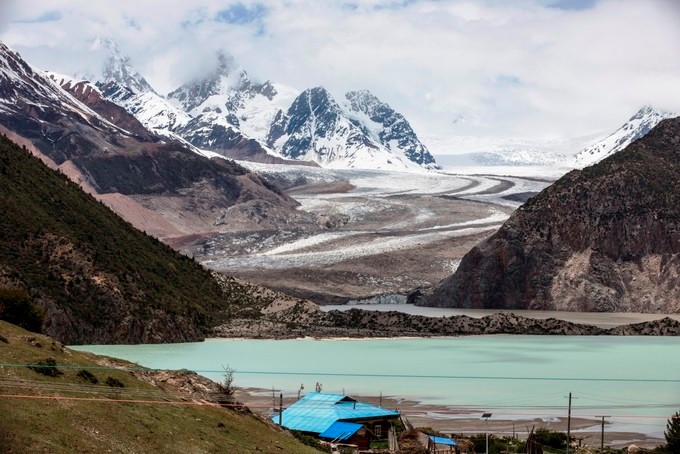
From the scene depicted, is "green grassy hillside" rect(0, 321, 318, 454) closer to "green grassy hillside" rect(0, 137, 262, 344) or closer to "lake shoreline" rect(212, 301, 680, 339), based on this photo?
"green grassy hillside" rect(0, 137, 262, 344)

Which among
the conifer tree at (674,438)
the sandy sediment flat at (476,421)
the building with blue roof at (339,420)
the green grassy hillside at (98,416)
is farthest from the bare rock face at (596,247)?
the green grassy hillside at (98,416)

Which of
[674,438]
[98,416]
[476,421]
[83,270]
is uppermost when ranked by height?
[83,270]

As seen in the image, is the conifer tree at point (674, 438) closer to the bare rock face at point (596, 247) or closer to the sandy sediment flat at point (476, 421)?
the sandy sediment flat at point (476, 421)

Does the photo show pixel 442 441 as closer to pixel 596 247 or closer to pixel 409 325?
pixel 409 325

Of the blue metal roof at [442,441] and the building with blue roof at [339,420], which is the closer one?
the blue metal roof at [442,441]

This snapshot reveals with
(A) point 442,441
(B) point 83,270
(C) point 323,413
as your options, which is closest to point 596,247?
(B) point 83,270

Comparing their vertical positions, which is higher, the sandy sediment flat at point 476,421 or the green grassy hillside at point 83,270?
the green grassy hillside at point 83,270
